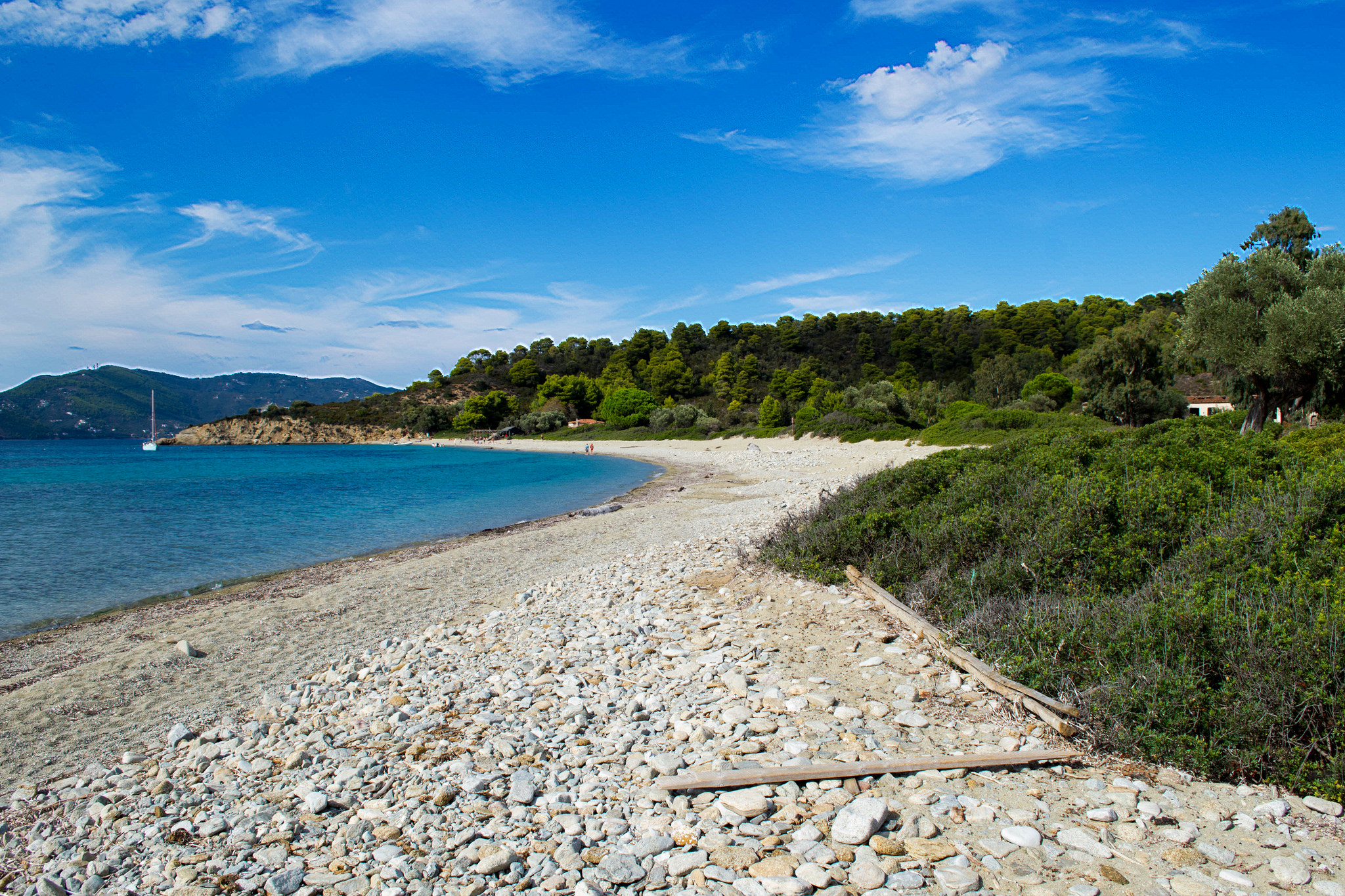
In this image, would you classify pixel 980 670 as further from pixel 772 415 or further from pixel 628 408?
pixel 628 408

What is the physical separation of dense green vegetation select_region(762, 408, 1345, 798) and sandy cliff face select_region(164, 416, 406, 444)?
335 ft

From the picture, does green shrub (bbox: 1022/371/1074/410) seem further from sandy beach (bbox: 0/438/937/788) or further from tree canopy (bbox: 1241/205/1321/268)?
sandy beach (bbox: 0/438/937/788)

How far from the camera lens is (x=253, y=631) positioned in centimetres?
859

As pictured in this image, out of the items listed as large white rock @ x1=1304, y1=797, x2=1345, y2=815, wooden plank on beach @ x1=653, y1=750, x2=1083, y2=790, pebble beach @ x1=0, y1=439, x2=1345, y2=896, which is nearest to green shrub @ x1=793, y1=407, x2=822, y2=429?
pebble beach @ x1=0, y1=439, x2=1345, y2=896

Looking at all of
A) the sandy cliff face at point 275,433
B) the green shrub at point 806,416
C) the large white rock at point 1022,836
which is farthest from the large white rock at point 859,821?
the sandy cliff face at point 275,433

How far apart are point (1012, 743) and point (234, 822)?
14.9 feet

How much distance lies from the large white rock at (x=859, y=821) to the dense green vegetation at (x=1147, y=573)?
1.58m

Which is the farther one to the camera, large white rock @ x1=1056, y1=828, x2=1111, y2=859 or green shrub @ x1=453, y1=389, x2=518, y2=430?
green shrub @ x1=453, y1=389, x2=518, y2=430

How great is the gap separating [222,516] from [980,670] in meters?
22.6

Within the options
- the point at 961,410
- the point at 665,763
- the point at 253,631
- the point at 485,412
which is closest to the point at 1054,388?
the point at 961,410

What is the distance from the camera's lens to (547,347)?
388 feet

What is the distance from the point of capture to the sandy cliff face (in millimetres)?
101812

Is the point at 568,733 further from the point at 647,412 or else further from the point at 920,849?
the point at 647,412

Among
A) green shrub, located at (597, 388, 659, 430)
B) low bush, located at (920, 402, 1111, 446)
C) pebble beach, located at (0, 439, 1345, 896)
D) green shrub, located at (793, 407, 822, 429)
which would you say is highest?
green shrub, located at (597, 388, 659, 430)
